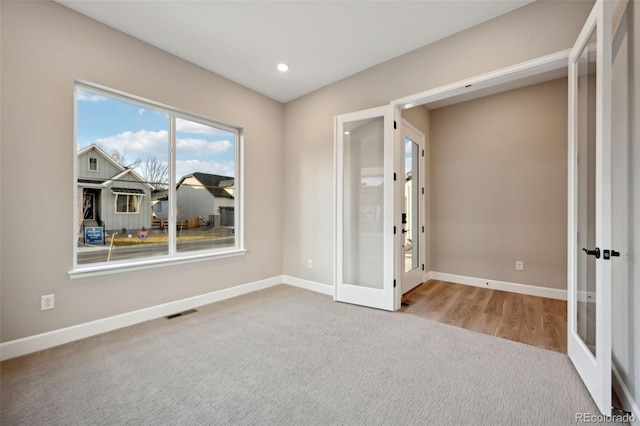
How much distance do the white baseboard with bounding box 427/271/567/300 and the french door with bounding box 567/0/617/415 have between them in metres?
1.97

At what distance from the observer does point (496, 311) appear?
10.7ft

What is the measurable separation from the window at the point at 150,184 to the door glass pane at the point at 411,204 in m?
2.57

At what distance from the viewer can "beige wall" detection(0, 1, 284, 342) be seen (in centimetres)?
221

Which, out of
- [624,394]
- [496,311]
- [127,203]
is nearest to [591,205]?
[624,394]

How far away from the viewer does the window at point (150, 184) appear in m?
2.74

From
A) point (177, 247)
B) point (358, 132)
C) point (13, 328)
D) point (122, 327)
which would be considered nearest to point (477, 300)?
point (358, 132)

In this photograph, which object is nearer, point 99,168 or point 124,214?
point 99,168


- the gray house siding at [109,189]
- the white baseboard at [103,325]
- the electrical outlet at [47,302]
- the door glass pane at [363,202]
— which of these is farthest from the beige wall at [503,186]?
the electrical outlet at [47,302]

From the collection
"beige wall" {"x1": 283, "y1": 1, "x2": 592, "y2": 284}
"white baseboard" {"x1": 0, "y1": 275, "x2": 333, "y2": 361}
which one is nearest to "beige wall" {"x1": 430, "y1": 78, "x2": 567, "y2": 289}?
"beige wall" {"x1": 283, "y1": 1, "x2": 592, "y2": 284}

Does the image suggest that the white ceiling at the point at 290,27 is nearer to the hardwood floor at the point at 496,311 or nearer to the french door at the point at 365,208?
the french door at the point at 365,208

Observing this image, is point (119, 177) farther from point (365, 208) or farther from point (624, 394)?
point (624, 394)

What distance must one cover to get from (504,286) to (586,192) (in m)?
2.67

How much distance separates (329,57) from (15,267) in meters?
3.72

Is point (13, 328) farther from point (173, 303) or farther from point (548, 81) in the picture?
point (548, 81)
